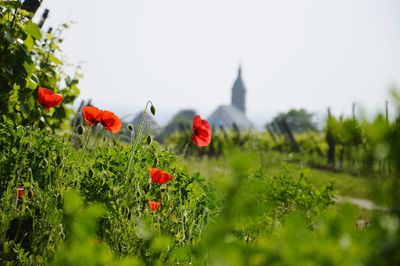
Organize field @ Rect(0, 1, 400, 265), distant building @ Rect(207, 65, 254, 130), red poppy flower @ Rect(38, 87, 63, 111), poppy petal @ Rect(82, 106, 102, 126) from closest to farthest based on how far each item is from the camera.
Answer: field @ Rect(0, 1, 400, 265)
poppy petal @ Rect(82, 106, 102, 126)
red poppy flower @ Rect(38, 87, 63, 111)
distant building @ Rect(207, 65, 254, 130)

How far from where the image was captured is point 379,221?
720mm

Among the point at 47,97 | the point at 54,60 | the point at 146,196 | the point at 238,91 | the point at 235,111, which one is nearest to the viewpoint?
the point at 146,196

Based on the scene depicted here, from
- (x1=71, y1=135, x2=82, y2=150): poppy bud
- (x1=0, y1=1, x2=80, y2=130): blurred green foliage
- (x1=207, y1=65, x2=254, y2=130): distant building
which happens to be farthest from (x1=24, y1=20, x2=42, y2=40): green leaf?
(x1=207, y1=65, x2=254, y2=130): distant building

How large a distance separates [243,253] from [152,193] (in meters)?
2.06

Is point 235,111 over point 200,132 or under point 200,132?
over

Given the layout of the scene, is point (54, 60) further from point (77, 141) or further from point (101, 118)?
point (101, 118)

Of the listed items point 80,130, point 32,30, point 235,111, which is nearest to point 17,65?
point 32,30

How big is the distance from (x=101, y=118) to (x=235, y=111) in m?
122

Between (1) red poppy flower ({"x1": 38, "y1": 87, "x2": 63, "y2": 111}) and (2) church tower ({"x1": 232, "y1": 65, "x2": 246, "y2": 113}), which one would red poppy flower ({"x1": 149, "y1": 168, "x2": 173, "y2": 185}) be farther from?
(2) church tower ({"x1": 232, "y1": 65, "x2": 246, "y2": 113})

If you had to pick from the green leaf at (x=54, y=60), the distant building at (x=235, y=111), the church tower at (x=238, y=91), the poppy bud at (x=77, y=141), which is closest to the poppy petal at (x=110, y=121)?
the poppy bud at (x=77, y=141)

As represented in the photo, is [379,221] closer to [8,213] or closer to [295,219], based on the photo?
[295,219]

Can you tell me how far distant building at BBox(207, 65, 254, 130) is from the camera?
111 meters

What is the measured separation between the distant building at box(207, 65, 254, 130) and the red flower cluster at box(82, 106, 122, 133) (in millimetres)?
85624

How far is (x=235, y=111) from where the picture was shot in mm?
123812
